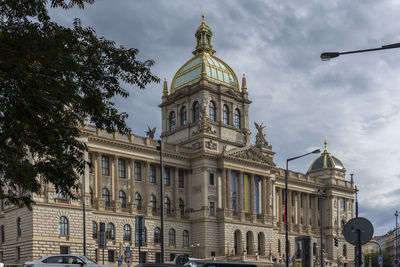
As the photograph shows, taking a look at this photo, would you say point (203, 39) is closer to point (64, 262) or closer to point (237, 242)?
point (237, 242)

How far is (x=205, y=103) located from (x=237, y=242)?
68.6 feet

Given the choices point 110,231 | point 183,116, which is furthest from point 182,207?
point 183,116

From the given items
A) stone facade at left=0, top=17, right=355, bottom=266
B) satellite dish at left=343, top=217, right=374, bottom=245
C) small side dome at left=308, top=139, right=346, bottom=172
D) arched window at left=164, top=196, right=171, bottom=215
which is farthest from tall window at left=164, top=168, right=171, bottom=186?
satellite dish at left=343, top=217, right=374, bottom=245

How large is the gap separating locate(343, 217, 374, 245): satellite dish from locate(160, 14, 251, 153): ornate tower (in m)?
73.0

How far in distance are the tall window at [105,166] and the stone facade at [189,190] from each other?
13 centimetres

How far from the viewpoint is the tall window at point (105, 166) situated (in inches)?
3145

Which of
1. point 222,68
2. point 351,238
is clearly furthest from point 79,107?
point 222,68

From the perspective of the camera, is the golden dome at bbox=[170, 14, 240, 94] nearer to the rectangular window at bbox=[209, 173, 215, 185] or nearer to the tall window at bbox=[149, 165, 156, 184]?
the rectangular window at bbox=[209, 173, 215, 185]

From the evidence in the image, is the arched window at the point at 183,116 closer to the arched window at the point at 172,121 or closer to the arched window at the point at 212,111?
the arched window at the point at 172,121

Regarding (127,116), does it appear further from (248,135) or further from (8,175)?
(248,135)

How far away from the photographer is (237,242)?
90.4 meters

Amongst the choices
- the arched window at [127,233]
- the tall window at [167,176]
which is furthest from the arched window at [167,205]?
the arched window at [127,233]

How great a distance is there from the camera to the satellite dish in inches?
634

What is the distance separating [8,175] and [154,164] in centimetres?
6308
